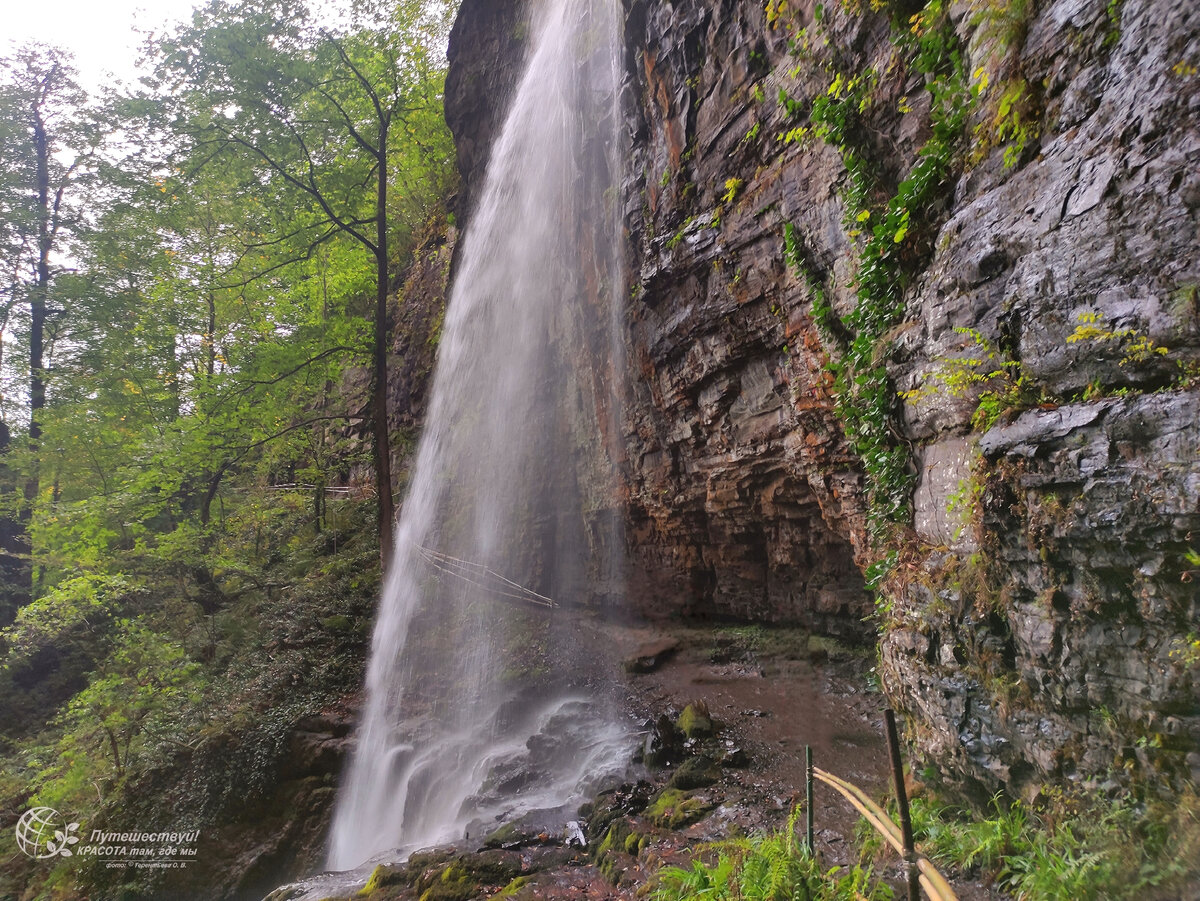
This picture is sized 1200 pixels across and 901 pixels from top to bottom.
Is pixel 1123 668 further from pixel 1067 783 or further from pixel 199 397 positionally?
pixel 199 397

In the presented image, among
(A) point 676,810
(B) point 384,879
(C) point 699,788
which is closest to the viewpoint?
(A) point 676,810

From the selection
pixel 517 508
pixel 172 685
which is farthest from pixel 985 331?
pixel 172 685

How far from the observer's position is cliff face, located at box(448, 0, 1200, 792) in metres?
2.51

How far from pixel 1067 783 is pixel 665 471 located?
6649mm

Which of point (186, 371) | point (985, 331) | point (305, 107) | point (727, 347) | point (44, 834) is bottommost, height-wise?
point (44, 834)

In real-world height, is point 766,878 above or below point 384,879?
above

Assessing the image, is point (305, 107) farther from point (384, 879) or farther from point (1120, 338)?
point (1120, 338)

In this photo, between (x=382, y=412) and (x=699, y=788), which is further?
(x=382, y=412)

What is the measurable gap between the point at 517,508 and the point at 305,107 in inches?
366

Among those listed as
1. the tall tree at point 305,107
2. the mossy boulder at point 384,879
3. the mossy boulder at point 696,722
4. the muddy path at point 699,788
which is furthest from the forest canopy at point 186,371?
the mossy boulder at point 696,722

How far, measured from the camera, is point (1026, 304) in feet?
10.4

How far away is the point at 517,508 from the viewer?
473 inches

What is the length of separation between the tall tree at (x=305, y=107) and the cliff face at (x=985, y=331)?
726 cm

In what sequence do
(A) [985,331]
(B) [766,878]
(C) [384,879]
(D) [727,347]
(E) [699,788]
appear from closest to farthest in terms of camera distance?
1. (B) [766,878]
2. (A) [985,331]
3. (C) [384,879]
4. (E) [699,788]
5. (D) [727,347]
